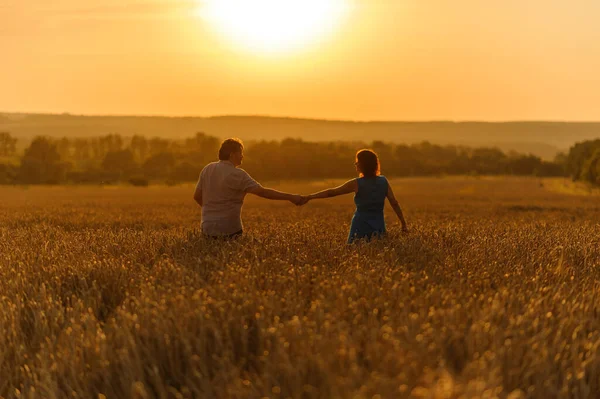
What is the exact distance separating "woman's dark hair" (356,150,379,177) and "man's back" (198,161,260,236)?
1.21 m

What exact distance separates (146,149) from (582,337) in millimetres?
119539

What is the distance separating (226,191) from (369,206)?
1.60 m

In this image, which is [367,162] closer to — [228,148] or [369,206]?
[369,206]

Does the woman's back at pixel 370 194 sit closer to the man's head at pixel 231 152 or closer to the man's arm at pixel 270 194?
the man's arm at pixel 270 194

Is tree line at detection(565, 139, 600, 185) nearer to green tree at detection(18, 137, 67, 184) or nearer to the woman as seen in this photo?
green tree at detection(18, 137, 67, 184)

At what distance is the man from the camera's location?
6.52m

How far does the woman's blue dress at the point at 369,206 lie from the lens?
659cm

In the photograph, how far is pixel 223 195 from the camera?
657 cm

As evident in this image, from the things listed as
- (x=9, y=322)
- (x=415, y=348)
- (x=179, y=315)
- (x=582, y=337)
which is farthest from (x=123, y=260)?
(x=582, y=337)

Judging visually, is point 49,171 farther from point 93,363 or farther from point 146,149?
point 93,363

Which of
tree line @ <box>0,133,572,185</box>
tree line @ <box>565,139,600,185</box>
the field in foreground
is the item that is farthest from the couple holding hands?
tree line @ <box>565,139,600,185</box>

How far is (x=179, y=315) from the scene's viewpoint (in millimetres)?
2820

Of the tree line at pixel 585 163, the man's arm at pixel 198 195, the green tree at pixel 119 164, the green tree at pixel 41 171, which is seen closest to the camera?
the man's arm at pixel 198 195

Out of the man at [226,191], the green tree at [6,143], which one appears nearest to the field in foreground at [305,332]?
the man at [226,191]
